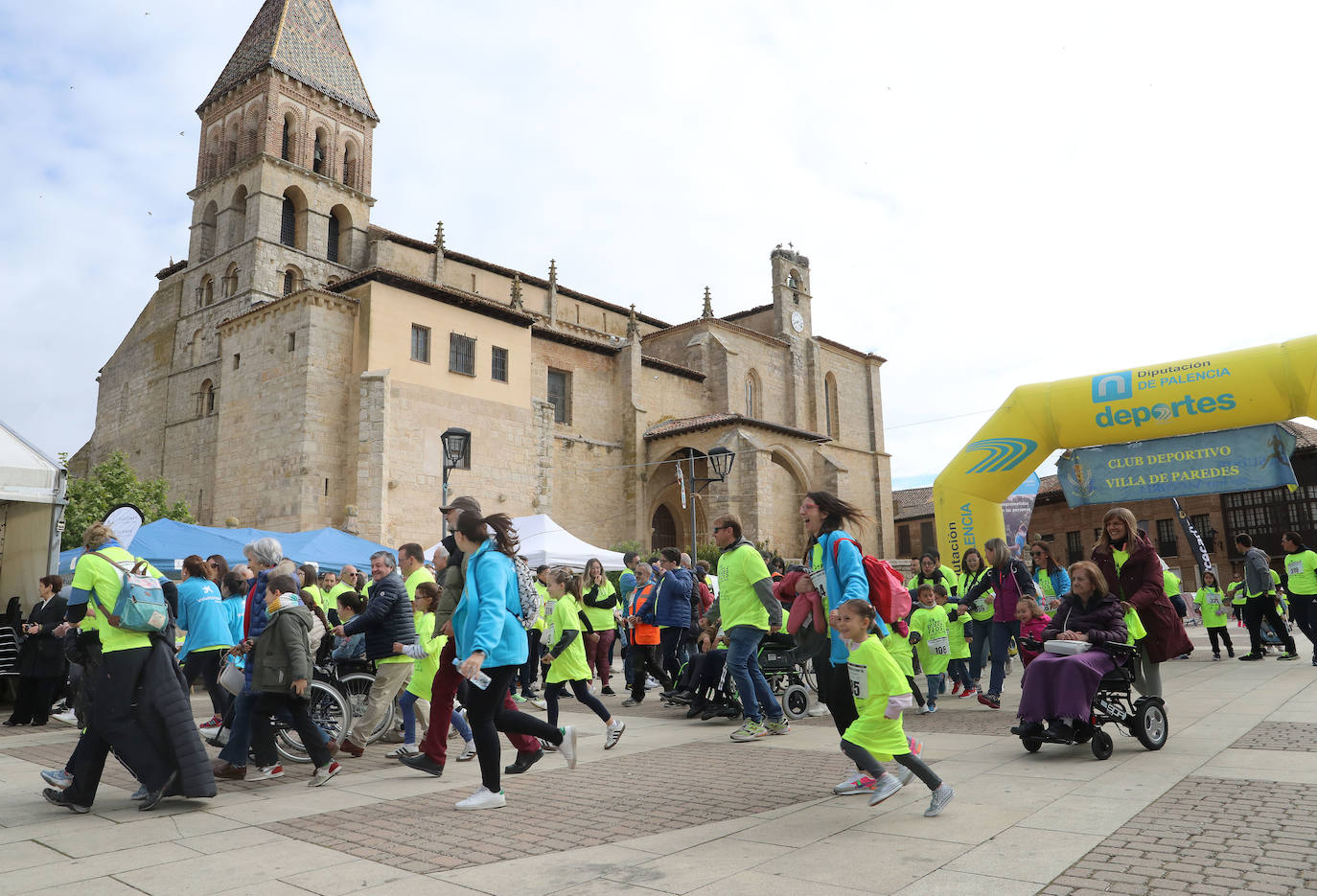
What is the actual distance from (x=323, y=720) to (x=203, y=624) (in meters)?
1.60

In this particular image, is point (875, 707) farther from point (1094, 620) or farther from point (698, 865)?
point (1094, 620)

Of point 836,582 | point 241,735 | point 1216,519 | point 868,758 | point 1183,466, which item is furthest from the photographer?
point 1216,519

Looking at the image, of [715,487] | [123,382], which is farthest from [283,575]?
[123,382]

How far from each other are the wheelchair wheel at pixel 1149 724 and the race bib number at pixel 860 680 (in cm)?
232

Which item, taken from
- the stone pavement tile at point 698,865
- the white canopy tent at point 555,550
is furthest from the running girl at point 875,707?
the white canopy tent at point 555,550

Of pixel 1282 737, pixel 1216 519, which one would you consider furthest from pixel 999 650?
pixel 1216 519

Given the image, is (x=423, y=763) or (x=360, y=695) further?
(x=360, y=695)

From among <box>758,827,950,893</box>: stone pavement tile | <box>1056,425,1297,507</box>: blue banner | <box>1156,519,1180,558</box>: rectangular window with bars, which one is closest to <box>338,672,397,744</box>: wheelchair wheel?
<box>758,827,950,893</box>: stone pavement tile

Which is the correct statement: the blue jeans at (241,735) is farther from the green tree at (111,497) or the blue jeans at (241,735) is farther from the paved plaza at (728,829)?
the green tree at (111,497)

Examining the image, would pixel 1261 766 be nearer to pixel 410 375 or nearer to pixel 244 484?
pixel 410 375

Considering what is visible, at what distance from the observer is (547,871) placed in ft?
11.5

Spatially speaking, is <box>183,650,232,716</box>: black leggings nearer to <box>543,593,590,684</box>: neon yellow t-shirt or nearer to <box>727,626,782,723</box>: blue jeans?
<box>543,593,590,684</box>: neon yellow t-shirt

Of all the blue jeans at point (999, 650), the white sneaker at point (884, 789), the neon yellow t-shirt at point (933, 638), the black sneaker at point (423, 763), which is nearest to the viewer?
the white sneaker at point (884, 789)

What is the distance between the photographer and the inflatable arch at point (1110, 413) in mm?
11773
